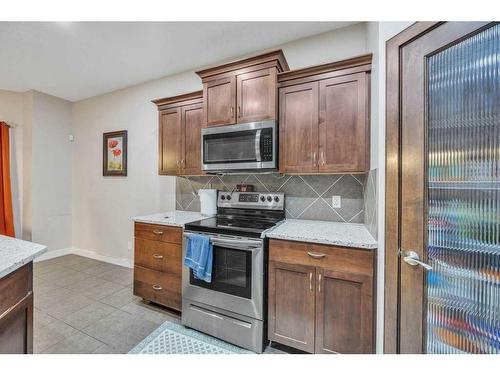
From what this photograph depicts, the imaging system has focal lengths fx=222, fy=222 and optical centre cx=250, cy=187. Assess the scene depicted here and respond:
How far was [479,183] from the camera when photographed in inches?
37.7

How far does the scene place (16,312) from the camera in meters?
1.03

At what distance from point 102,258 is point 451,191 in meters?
4.50

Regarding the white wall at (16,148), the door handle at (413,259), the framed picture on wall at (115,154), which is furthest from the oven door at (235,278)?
the white wall at (16,148)

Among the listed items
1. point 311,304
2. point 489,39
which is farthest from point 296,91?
point 311,304

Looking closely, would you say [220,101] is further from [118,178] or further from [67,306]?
[67,306]

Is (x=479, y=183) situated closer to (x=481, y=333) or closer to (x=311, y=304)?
(x=481, y=333)

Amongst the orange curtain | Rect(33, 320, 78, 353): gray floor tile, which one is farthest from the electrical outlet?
the orange curtain

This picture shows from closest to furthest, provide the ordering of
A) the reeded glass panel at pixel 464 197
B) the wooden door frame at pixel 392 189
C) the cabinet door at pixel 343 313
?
the reeded glass panel at pixel 464 197 < the wooden door frame at pixel 392 189 < the cabinet door at pixel 343 313

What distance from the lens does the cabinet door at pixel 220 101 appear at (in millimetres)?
2166

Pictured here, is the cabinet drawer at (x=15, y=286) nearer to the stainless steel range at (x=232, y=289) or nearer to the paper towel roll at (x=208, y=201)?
the stainless steel range at (x=232, y=289)

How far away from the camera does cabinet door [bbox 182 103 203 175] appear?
2.46m

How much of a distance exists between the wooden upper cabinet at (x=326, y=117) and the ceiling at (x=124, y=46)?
27.5 inches

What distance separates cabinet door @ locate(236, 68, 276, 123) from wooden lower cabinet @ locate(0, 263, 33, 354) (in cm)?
181

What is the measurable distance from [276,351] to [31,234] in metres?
4.14
